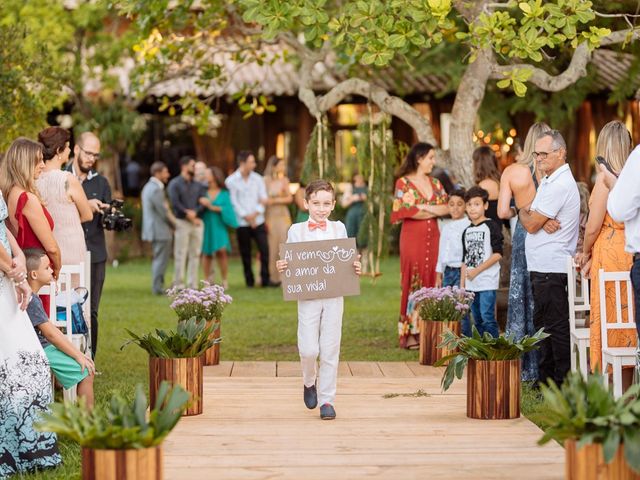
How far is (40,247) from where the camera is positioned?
7.66 metres

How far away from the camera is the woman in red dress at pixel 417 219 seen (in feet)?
37.6

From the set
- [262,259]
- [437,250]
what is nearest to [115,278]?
[262,259]

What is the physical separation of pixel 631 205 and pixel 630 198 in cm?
4

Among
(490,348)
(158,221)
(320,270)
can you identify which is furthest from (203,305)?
(158,221)

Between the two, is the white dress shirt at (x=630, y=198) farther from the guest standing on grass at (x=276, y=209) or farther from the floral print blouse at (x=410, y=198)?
the guest standing on grass at (x=276, y=209)

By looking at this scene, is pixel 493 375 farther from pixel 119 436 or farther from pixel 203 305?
pixel 203 305

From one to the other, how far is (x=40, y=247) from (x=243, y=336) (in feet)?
18.5

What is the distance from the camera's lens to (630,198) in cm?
634

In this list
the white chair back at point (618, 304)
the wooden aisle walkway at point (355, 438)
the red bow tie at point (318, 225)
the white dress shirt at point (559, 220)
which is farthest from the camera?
the white dress shirt at point (559, 220)

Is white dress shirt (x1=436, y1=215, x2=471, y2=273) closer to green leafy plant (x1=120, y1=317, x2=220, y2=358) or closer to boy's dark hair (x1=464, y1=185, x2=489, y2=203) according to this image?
boy's dark hair (x1=464, y1=185, x2=489, y2=203)

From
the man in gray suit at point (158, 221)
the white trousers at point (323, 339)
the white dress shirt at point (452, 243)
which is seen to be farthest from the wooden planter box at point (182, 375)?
the man in gray suit at point (158, 221)

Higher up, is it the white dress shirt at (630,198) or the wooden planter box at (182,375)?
the white dress shirt at (630,198)

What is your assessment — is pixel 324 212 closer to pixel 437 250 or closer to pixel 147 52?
pixel 437 250

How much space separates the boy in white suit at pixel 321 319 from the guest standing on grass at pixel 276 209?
1038 centimetres
